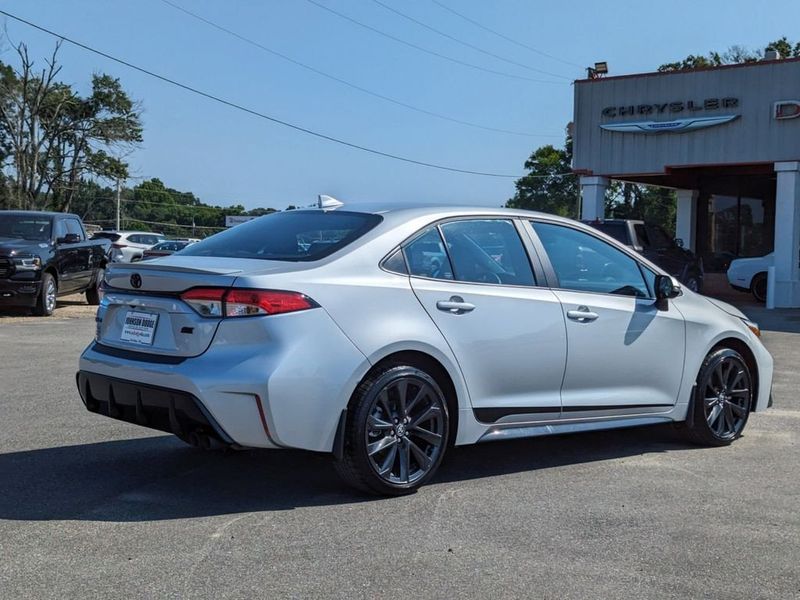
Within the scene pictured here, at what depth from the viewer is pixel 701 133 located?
22.7 metres

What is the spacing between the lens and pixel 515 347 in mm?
5414

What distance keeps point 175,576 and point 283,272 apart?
5.28 ft

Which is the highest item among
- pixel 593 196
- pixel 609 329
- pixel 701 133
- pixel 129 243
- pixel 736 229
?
pixel 701 133

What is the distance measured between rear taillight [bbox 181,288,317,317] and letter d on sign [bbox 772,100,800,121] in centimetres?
1938

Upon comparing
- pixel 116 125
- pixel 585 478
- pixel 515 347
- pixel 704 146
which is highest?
pixel 116 125

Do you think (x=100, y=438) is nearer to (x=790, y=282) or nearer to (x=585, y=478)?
(x=585, y=478)

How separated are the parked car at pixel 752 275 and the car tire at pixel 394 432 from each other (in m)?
19.4

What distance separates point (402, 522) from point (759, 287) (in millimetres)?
20475

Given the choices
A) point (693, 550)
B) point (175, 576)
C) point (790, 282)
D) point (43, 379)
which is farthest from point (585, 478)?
point (790, 282)

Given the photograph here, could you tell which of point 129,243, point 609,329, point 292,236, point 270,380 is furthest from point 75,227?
point 129,243

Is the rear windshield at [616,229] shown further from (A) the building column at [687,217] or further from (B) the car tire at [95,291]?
(A) the building column at [687,217]

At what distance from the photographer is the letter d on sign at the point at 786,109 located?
21156 mm

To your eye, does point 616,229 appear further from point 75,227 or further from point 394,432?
point 394,432

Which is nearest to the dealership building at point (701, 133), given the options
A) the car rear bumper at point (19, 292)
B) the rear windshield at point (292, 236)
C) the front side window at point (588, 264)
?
the car rear bumper at point (19, 292)
